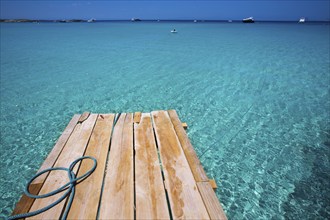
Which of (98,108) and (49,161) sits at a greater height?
(49,161)

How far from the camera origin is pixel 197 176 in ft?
10.8

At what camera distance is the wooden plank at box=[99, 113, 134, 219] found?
106 inches

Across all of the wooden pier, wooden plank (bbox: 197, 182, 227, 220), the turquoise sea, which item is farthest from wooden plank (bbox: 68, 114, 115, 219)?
the turquoise sea

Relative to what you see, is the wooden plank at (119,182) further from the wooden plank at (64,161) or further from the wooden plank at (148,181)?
the wooden plank at (64,161)

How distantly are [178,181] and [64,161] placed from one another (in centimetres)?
223

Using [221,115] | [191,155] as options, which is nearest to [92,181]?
[191,155]

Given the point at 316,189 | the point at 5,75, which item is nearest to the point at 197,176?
the point at 316,189

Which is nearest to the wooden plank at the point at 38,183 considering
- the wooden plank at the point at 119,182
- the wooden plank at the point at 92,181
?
the wooden plank at the point at 92,181

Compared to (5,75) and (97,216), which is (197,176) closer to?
(97,216)

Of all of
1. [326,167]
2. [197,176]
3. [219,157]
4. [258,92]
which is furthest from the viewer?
[258,92]

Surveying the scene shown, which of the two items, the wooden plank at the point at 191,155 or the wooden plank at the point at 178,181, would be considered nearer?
the wooden plank at the point at 178,181

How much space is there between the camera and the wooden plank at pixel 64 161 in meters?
2.71

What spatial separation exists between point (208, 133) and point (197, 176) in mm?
3285

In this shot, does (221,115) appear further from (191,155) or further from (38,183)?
(38,183)
